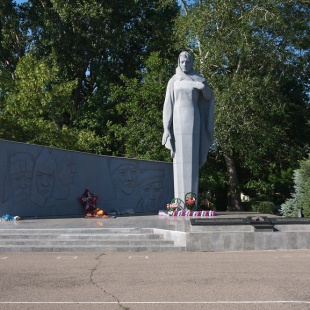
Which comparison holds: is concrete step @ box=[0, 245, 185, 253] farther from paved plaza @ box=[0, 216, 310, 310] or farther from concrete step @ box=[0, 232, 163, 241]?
concrete step @ box=[0, 232, 163, 241]

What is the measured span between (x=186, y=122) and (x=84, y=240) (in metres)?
7.40

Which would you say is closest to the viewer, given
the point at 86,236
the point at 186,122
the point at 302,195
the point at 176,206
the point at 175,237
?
the point at 175,237

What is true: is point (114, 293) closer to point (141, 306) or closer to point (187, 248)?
point (141, 306)

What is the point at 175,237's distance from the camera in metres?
12.9

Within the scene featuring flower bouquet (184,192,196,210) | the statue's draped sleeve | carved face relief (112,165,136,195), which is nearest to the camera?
flower bouquet (184,192,196,210)

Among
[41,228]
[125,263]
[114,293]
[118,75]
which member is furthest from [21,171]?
[118,75]

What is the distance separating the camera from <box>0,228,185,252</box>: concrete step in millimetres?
12578

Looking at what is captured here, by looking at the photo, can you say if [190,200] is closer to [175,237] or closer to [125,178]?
[125,178]

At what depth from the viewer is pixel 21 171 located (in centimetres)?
1869

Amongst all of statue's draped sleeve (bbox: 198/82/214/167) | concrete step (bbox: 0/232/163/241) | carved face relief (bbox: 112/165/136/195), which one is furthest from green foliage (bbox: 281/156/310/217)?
concrete step (bbox: 0/232/163/241)

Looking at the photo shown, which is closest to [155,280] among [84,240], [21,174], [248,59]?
[84,240]

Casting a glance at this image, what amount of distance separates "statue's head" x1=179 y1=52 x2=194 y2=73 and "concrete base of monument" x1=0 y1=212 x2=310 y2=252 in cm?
705

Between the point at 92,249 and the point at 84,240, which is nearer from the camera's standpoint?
the point at 92,249

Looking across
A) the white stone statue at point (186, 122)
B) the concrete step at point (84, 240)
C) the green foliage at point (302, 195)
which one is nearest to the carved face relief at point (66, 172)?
the white stone statue at point (186, 122)
